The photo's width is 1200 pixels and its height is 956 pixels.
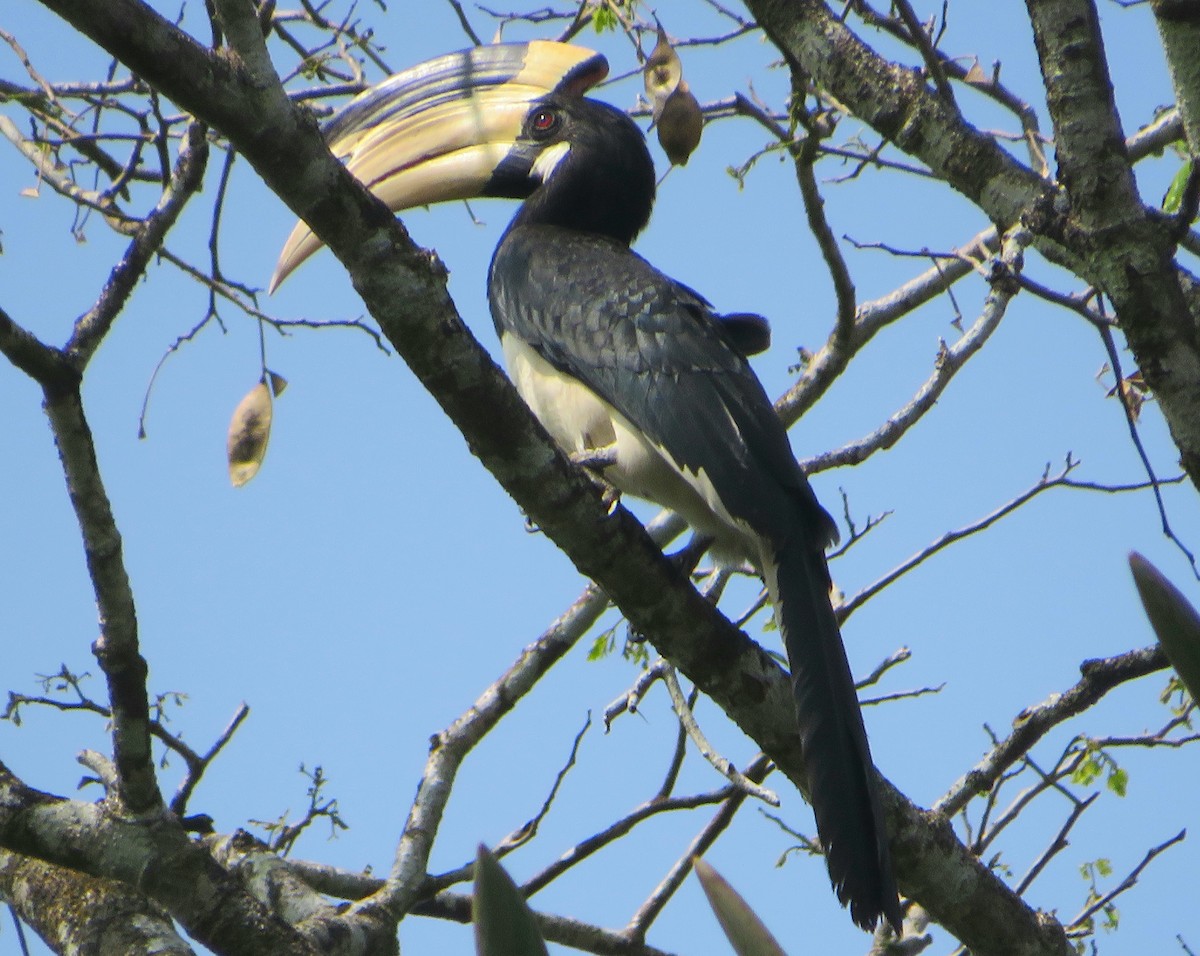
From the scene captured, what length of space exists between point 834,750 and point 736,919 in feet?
3.75

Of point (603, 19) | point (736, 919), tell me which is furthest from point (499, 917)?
point (603, 19)

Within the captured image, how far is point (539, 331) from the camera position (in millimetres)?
4410

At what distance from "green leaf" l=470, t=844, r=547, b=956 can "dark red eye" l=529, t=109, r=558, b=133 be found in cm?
427

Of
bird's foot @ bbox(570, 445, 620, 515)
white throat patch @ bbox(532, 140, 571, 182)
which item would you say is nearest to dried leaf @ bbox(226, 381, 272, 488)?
bird's foot @ bbox(570, 445, 620, 515)

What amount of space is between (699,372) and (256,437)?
54.8 inches

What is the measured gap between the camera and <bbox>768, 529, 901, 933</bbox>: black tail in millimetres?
2811

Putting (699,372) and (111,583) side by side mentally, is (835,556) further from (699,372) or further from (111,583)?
(111,583)

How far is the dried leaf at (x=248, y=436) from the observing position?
14.1 ft

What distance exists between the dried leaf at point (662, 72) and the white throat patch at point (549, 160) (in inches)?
→ 58.0

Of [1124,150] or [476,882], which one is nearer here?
[476,882]

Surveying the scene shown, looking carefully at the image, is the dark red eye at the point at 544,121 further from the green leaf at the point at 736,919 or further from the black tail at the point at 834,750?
the green leaf at the point at 736,919

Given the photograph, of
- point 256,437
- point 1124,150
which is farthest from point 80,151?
point 1124,150

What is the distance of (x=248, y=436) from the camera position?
4371mm

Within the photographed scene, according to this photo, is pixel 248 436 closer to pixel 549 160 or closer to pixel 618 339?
pixel 618 339
